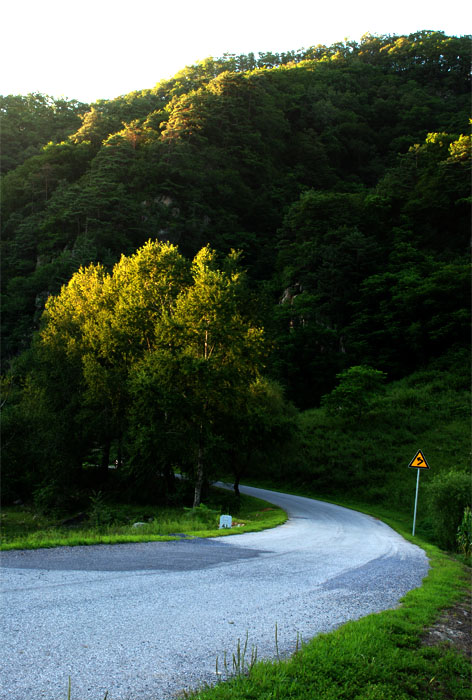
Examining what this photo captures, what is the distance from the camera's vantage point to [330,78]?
118812 millimetres

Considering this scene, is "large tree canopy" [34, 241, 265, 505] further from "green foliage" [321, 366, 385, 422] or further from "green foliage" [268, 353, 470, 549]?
"green foliage" [321, 366, 385, 422]

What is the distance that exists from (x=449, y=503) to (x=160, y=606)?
48.2 ft

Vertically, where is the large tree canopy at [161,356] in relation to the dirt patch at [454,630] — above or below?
above

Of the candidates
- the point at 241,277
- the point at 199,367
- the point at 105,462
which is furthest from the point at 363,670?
the point at 105,462

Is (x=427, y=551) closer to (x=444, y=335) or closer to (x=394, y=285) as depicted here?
(x=444, y=335)

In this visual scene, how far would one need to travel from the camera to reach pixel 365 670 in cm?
437

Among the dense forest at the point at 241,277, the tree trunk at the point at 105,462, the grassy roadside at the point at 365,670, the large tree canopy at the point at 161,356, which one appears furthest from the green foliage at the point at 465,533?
the tree trunk at the point at 105,462

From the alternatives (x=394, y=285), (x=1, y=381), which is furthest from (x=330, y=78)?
(x=1, y=381)

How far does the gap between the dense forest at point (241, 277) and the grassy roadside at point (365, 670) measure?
13.1 metres

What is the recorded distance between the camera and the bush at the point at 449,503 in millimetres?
16781

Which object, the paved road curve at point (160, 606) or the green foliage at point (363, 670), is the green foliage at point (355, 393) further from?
the green foliage at point (363, 670)

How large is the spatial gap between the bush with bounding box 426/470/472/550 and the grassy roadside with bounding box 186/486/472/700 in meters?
12.2

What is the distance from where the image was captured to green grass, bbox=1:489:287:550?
10.6 meters

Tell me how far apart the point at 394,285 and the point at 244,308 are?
1863 cm
